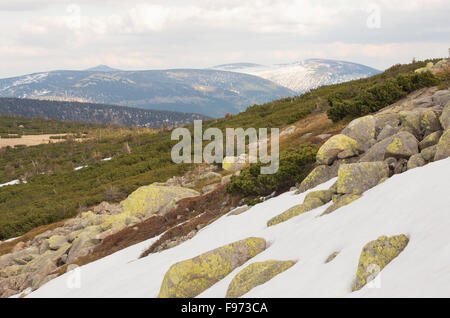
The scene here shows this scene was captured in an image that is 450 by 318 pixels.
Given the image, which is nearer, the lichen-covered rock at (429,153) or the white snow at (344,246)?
the white snow at (344,246)

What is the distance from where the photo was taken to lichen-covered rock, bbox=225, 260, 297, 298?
27.9 feet

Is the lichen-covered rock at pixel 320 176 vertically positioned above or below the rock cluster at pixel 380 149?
below

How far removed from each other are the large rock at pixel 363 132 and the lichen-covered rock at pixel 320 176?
60.1 inches

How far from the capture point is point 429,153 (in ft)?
36.1

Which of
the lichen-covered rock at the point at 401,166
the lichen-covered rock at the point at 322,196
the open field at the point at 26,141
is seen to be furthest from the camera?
the open field at the point at 26,141

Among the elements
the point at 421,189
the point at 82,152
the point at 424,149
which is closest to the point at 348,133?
the point at 424,149

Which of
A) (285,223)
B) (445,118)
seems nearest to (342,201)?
(285,223)

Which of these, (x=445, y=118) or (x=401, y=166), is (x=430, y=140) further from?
(x=401, y=166)

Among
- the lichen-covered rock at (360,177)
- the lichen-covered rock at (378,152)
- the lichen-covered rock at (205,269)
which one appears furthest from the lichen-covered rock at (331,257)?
the lichen-covered rock at (378,152)

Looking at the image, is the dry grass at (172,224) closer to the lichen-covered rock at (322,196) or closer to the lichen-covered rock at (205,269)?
the lichen-covered rock at (322,196)

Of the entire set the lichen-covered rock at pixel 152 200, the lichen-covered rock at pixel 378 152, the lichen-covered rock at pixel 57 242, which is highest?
the lichen-covered rock at pixel 378 152

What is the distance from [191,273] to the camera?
32.8 feet

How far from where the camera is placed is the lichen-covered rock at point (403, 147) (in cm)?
1184
